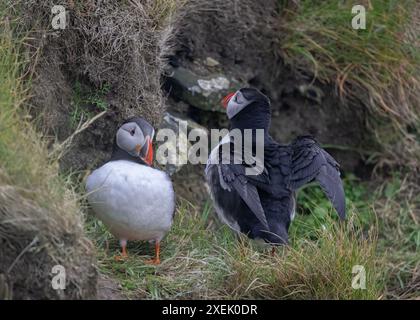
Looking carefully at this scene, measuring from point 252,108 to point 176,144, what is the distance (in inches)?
29.1

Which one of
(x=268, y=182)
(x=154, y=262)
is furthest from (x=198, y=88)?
(x=154, y=262)

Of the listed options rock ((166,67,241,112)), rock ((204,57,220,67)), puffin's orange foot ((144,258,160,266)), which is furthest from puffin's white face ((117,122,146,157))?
rock ((204,57,220,67))

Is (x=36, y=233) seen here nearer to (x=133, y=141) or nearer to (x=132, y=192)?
(x=132, y=192)

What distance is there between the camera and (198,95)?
6.32 meters

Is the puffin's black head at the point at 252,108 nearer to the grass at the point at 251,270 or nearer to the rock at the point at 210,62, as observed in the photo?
the grass at the point at 251,270

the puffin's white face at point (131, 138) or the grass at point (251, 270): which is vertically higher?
the puffin's white face at point (131, 138)

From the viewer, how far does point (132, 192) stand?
14.4ft

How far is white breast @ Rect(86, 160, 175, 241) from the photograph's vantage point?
441 cm

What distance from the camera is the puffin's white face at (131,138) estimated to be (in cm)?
468

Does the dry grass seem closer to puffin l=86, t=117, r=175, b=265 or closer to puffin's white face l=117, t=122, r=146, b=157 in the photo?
puffin l=86, t=117, r=175, b=265

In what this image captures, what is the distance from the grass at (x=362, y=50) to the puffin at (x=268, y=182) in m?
1.51

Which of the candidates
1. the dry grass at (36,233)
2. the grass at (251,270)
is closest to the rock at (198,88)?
the grass at (251,270)

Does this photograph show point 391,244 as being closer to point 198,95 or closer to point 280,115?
point 280,115
